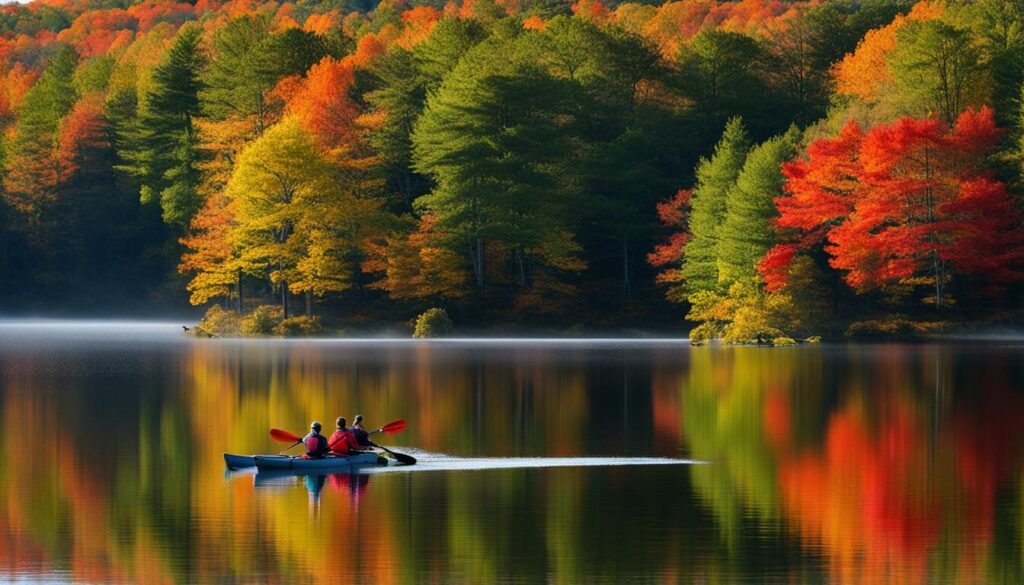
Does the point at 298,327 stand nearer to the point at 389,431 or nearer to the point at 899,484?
the point at 389,431

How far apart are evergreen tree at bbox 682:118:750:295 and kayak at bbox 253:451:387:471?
136 feet

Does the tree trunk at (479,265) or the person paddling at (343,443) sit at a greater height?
the tree trunk at (479,265)

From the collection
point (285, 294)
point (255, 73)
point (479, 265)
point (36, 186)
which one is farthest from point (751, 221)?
point (36, 186)

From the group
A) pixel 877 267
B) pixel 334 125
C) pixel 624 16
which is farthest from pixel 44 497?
pixel 624 16

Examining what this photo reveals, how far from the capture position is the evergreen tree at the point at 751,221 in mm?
65438

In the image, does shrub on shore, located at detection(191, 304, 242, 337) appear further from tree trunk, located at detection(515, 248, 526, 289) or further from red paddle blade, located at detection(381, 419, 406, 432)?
red paddle blade, located at detection(381, 419, 406, 432)

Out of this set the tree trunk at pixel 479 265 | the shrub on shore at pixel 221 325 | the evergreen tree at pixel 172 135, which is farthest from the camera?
the evergreen tree at pixel 172 135

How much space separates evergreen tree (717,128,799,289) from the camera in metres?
65.4

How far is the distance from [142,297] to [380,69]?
22.0m

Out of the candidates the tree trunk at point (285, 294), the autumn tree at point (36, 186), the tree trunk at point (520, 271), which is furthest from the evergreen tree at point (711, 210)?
the autumn tree at point (36, 186)

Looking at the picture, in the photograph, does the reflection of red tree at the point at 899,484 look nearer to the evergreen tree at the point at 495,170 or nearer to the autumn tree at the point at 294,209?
the evergreen tree at the point at 495,170

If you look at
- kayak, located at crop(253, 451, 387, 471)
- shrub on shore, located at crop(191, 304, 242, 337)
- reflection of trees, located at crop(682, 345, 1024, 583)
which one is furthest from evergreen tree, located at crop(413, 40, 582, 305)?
kayak, located at crop(253, 451, 387, 471)

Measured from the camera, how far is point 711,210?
68.4m

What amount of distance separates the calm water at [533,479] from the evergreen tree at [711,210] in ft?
65.0
